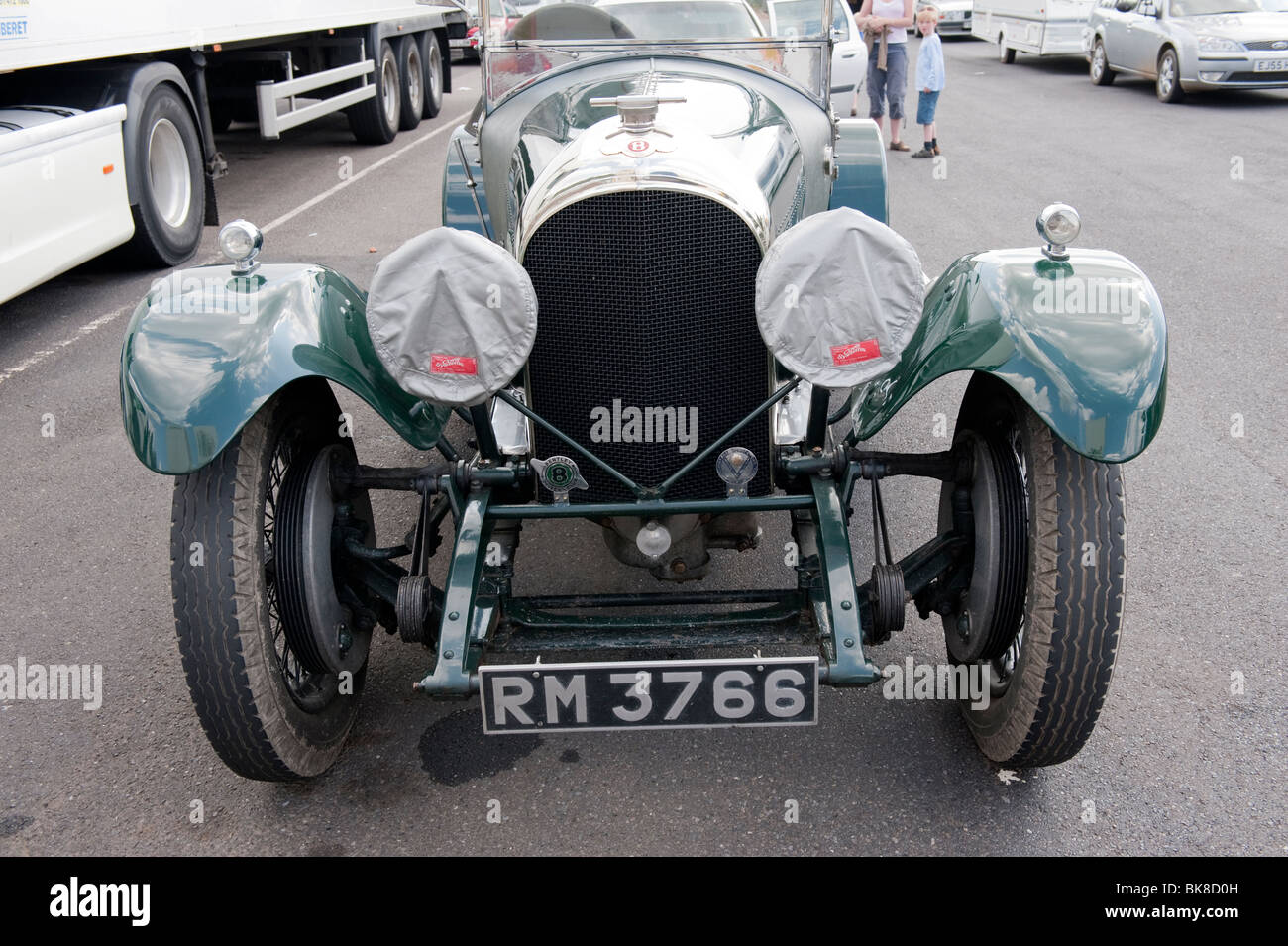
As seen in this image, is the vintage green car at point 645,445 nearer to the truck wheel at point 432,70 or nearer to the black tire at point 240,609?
the black tire at point 240,609

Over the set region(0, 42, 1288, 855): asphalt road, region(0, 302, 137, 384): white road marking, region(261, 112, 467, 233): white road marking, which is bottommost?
region(0, 42, 1288, 855): asphalt road

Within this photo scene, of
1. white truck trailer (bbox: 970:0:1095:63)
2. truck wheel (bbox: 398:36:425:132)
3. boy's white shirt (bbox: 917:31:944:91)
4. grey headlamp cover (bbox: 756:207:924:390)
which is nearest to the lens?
grey headlamp cover (bbox: 756:207:924:390)

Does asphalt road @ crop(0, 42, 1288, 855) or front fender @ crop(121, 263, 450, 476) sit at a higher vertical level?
front fender @ crop(121, 263, 450, 476)

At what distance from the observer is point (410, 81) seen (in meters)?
13.0

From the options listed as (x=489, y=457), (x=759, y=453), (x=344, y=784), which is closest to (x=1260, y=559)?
(x=759, y=453)

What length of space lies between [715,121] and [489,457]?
1.23 meters

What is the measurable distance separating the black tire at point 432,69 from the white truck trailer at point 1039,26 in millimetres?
9015

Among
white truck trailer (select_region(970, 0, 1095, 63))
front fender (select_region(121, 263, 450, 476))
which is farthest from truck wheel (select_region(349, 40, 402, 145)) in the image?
white truck trailer (select_region(970, 0, 1095, 63))

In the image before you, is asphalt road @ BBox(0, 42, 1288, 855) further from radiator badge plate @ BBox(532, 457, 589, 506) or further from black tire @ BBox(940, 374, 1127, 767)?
radiator badge plate @ BBox(532, 457, 589, 506)

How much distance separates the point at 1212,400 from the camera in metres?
4.97

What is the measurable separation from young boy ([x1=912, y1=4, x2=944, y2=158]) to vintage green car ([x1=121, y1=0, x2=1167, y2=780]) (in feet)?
24.6

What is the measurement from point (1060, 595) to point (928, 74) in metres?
8.51

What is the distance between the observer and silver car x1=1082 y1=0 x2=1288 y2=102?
40.8 ft

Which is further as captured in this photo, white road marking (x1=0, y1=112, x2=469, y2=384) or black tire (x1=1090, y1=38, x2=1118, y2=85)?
black tire (x1=1090, y1=38, x2=1118, y2=85)
